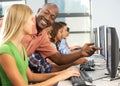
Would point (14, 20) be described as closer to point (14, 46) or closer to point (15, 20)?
point (15, 20)

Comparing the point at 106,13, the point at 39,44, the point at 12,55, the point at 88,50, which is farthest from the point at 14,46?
the point at 106,13

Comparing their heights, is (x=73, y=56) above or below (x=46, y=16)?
below

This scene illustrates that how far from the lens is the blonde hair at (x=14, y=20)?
5.23ft

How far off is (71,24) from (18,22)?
498 cm

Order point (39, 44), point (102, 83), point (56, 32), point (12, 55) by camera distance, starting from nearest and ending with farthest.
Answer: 1. point (12, 55)
2. point (102, 83)
3. point (39, 44)
4. point (56, 32)

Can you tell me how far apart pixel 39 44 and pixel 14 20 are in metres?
0.82

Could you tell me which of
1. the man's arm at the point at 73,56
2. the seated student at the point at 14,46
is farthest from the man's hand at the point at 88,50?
the seated student at the point at 14,46

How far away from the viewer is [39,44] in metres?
2.40

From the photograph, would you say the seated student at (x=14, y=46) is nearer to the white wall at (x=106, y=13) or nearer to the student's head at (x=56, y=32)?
the student's head at (x=56, y=32)

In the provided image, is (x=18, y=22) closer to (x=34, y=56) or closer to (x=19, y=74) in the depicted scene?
(x=19, y=74)

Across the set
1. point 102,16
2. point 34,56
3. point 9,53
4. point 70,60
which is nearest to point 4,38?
point 9,53

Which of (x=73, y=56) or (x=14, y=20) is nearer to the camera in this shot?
(x=14, y=20)

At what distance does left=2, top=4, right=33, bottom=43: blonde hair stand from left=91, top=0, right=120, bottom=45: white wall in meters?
4.65

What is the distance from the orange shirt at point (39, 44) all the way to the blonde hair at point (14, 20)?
554mm
